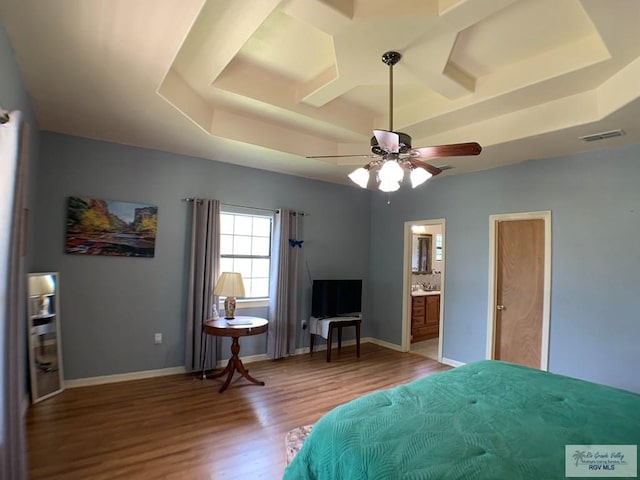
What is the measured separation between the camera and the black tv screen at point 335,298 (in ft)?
17.0

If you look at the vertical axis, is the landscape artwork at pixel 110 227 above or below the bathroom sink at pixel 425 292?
above

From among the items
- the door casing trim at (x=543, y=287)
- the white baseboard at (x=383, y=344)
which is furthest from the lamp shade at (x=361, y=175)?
the white baseboard at (x=383, y=344)

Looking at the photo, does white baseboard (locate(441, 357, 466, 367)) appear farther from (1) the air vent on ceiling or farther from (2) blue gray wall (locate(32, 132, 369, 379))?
(1) the air vent on ceiling

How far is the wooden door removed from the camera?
408cm

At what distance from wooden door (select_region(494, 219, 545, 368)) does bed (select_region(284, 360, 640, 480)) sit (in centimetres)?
211

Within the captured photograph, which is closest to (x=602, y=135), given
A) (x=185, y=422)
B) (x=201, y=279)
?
(x=201, y=279)

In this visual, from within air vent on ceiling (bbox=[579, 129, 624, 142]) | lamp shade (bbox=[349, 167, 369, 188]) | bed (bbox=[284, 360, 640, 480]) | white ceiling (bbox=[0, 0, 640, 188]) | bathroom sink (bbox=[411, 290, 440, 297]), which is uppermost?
white ceiling (bbox=[0, 0, 640, 188])

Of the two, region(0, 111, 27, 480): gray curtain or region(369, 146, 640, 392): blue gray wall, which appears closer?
region(0, 111, 27, 480): gray curtain

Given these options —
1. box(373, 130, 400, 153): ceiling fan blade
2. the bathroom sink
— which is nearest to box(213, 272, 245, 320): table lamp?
box(373, 130, 400, 153): ceiling fan blade

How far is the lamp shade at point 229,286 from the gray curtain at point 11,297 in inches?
89.1

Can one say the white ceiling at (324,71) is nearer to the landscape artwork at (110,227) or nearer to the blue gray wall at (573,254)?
the blue gray wall at (573,254)

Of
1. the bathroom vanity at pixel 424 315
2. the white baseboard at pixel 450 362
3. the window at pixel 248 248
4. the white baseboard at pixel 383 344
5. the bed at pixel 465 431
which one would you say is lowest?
the white baseboard at pixel 383 344

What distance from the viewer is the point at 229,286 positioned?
3898 mm

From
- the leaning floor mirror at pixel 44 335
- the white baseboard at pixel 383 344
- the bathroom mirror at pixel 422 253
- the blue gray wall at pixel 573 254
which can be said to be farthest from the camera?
the bathroom mirror at pixel 422 253
